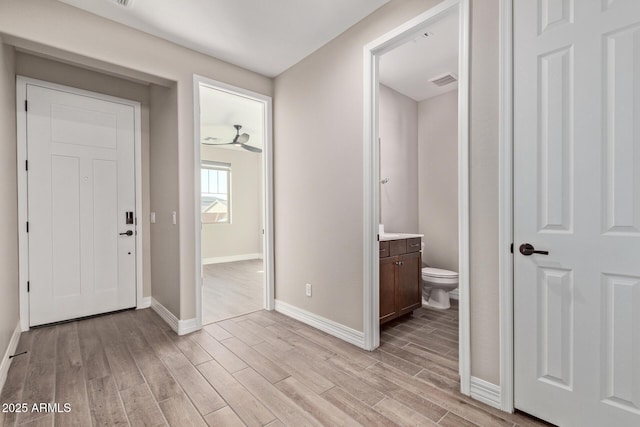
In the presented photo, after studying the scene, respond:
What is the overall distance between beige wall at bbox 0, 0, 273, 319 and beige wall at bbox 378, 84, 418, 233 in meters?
1.68

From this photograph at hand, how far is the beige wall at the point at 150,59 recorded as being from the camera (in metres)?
2.08

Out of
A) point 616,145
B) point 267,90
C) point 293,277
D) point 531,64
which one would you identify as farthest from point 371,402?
point 267,90

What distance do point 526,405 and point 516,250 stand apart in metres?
0.85

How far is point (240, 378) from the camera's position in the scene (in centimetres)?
201

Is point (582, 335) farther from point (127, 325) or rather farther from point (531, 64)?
point (127, 325)

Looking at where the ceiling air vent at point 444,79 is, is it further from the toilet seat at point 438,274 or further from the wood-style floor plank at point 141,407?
the wood-style floor plank at point 141,407

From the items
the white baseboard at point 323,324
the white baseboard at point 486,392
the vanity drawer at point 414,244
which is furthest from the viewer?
the vanity drawer at point 414,244

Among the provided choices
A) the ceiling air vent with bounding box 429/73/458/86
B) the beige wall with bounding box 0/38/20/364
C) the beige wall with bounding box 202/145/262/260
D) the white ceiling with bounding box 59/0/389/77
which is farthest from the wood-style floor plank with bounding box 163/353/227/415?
the beige wall with bounding box 202/145/262/260

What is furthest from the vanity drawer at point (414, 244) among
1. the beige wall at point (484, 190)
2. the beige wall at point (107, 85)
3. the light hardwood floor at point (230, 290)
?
the beige wall at point (107, 85)

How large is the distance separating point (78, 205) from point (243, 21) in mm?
2502

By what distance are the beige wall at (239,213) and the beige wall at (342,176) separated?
3.87 m

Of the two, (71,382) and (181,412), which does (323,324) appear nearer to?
(181,412)

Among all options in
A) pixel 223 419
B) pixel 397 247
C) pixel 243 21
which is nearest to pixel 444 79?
pixel 397 247

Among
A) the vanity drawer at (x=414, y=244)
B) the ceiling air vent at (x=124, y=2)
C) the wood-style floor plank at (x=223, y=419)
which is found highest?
the ceiling air vent at (x=124, y=2)
